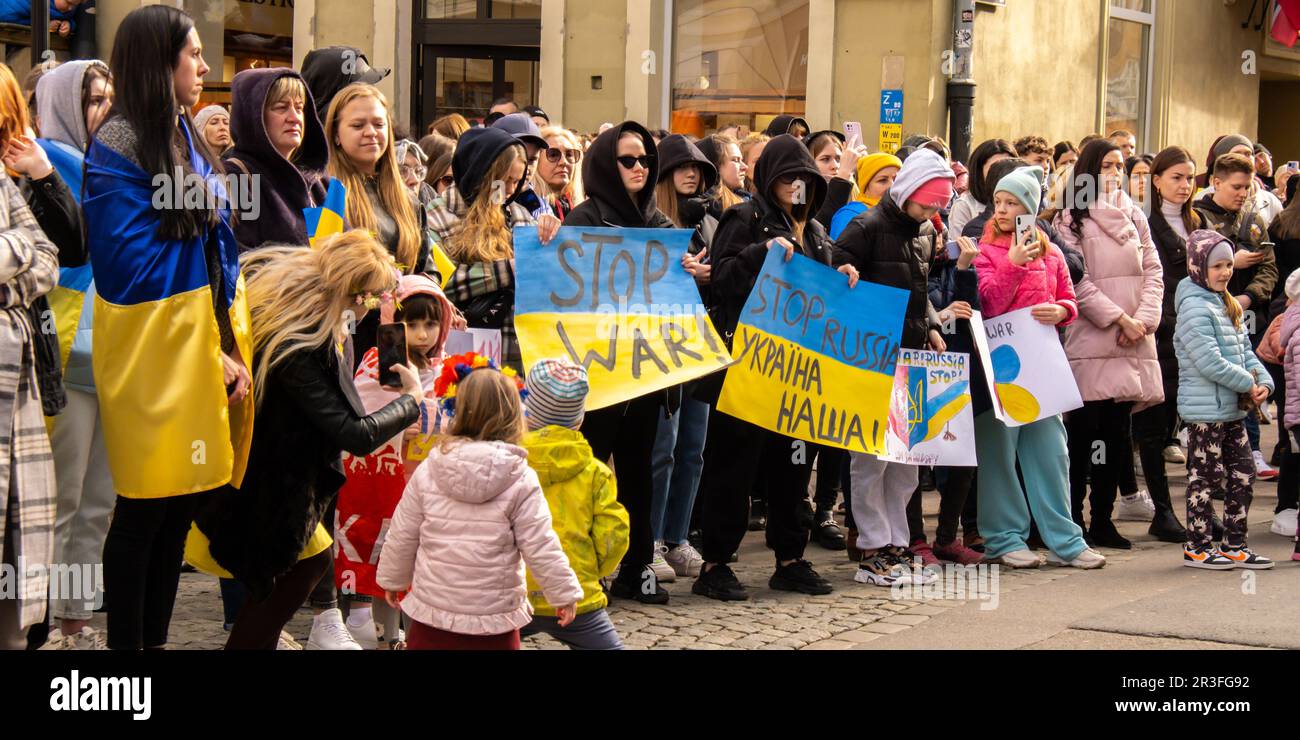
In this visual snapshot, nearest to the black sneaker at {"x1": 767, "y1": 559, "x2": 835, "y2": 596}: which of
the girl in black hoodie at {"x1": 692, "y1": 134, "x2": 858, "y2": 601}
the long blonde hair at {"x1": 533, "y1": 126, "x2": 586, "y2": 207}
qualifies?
the girl in black hoodie at {"x1": 692, "y1": 134, "x2": 858, "y2": 601}

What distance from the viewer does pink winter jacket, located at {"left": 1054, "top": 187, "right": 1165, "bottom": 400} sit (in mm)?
9328

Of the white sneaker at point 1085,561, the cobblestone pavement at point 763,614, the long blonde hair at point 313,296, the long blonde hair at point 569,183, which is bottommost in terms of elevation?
the cobblestone pavement at point 763,614

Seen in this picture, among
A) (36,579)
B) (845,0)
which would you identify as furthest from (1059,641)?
(845,0)

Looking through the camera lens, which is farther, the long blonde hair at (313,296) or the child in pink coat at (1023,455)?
the child in pink coat at (1023,455)

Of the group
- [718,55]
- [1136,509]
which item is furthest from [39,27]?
[718,55]

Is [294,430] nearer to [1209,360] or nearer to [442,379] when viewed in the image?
[442,379]

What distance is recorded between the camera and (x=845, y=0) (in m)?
17.5

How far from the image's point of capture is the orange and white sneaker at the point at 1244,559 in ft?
28.4

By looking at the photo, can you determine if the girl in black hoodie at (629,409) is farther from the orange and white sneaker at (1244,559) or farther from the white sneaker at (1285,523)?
the white sneaker at (1285,523)

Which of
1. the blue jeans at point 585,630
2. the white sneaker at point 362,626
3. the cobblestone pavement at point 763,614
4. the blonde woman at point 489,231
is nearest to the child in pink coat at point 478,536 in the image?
the blue jeans at point 585,630

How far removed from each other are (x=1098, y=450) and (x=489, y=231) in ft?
12.7

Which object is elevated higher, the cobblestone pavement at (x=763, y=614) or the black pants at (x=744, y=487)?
the black pants at (x=744, y=487)

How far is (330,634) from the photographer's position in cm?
623

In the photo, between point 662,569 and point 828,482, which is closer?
point 662,569
